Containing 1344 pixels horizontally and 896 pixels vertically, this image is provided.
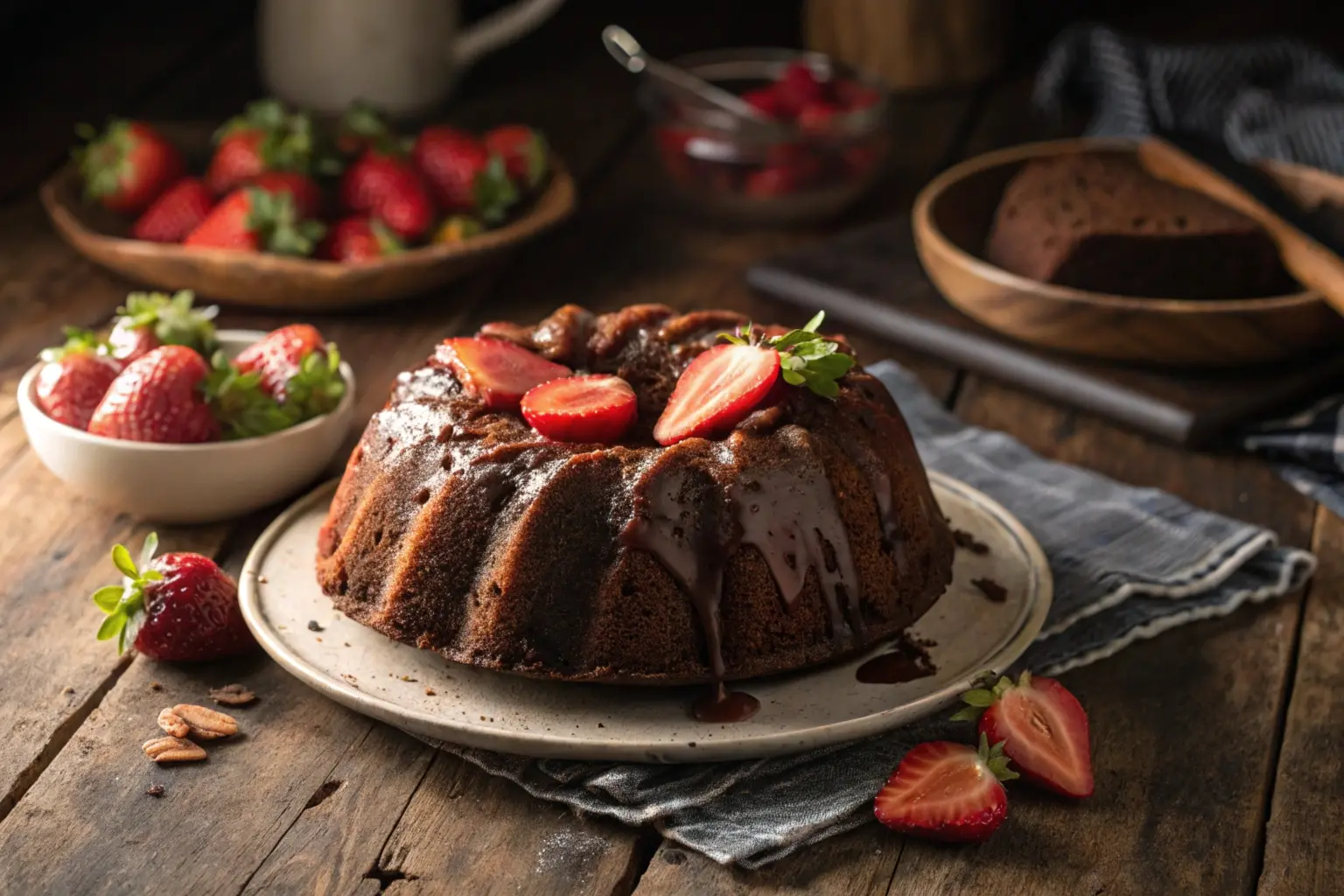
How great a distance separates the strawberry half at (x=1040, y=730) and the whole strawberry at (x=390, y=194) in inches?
61.6

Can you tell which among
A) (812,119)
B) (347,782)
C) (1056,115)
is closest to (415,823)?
(347,782)

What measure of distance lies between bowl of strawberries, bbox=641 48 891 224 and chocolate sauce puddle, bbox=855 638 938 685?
1561mm

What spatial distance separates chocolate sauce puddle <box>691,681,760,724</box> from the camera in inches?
64.8

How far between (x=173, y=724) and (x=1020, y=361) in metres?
1.49

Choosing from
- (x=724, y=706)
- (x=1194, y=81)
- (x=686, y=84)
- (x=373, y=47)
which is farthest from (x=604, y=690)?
(x=1194, y=81)

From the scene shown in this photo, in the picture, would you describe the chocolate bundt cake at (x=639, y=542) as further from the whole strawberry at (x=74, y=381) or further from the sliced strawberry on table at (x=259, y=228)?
the sliced strawberry on table at (x=259, y=228)

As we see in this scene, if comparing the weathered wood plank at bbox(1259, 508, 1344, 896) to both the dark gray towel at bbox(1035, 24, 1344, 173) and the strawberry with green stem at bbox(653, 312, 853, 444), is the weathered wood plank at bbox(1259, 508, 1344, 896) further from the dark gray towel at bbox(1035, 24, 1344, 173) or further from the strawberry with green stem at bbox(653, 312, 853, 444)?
the dark gray towel at bbox(1035, 24, 1344, 173)

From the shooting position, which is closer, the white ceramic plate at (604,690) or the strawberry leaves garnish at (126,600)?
the white ceramic plate at (604,690)

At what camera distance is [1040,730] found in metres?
1.64

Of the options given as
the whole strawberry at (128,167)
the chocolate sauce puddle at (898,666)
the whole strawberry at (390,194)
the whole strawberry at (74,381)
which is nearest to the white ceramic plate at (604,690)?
the chocolate sauce puddle at (898,666)

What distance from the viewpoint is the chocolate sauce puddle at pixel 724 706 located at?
1646 mm

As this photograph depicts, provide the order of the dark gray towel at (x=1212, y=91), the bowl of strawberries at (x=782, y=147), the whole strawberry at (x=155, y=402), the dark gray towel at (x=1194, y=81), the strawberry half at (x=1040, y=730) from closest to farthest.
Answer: the strawberry half at (x=1040, y=730)
the whole strawberry at (x=155, y=402)
the bowl of strawberries at (x=782, y=147)
the dark gray towel at (x=1212, y=91)
the dark gray towel at (x=1194, y=81)

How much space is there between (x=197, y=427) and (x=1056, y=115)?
7.99ft

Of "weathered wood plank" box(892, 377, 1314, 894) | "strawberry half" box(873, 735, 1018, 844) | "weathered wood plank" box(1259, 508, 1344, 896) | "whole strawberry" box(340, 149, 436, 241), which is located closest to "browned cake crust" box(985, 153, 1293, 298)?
"weathered wood plank" box(892, 377, 1314, 894)
